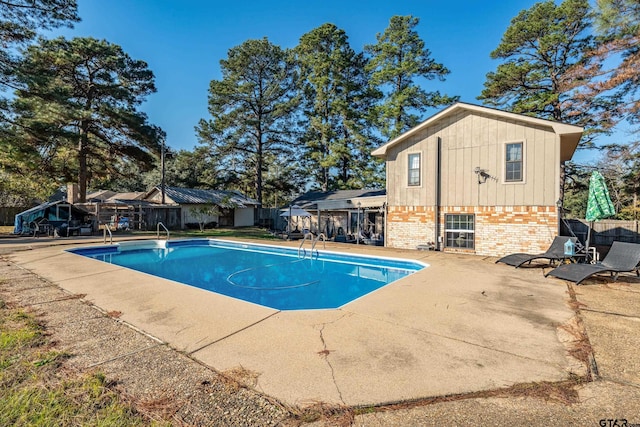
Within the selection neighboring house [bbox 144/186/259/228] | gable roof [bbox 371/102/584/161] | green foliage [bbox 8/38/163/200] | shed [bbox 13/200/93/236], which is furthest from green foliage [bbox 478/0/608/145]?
shed [bbox 13/200/93/236]

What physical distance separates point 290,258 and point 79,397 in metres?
A: 10.5

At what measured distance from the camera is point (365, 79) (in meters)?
29.4

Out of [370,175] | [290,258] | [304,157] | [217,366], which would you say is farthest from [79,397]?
[304,157]

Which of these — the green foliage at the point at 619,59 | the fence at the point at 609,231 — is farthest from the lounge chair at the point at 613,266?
the green foliage at the point at 619,59

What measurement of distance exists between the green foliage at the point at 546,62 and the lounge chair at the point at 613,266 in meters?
14.1

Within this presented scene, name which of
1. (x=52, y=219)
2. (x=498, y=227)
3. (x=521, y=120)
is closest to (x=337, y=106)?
(x=521, y=120)

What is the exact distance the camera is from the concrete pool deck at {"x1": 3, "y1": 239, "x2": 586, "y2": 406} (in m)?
2.83

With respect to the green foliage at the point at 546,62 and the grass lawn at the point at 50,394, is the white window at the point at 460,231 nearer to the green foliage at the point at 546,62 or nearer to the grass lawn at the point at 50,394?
the green foliage at the point at 546,62

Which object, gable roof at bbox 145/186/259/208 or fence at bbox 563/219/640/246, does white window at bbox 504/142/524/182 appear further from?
gable roof at bbox 145/186/259/208

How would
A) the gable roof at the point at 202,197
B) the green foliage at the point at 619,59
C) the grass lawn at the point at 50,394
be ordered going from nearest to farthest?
the grass lawn at the point at 50,394 → the green foliage at the point at 619,59 → the gable roof at the point at 202,197

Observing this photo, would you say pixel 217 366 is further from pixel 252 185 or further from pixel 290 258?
pixel 252 185

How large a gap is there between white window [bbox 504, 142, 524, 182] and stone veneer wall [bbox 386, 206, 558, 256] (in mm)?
1099

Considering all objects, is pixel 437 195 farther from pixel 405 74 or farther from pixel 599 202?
pixel 405 74

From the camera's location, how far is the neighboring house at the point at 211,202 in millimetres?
25391
